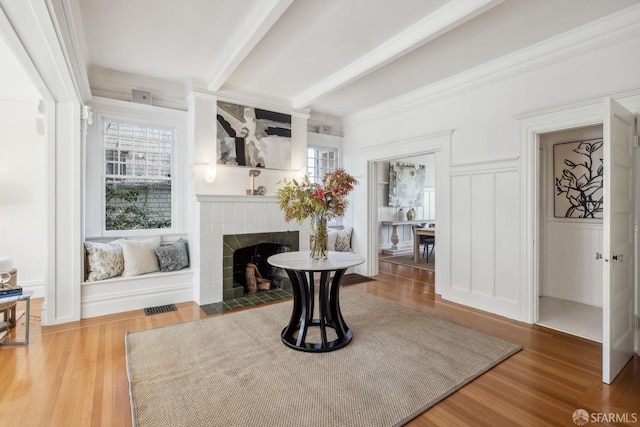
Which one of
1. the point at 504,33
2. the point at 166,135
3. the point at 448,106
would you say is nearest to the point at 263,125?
the point at 166,135

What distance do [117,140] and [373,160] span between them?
3826 millimetres

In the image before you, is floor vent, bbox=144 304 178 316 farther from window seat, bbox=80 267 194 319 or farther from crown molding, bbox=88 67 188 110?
crown molding, bbox=88 67 188 110

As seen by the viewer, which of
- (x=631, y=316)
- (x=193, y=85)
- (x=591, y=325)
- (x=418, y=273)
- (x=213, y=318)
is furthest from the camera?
(x=418, y=273)

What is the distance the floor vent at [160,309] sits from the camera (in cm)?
373

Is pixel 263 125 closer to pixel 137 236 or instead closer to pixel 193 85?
pixel 193 85

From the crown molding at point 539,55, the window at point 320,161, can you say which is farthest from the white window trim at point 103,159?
the crown molding at point 539,55

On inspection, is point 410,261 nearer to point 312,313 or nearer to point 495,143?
point 495,143

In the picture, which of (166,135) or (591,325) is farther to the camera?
(166,135)

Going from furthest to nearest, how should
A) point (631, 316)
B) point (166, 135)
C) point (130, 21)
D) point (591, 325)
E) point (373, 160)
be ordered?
1. point (373, 160)
2. point (166, 135)
3. point (591, 325)
4. point (130, 21)
5. point (631, 316)

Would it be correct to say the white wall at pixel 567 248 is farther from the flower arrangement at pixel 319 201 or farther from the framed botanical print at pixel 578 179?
the flower arrangement at pixel 319 201

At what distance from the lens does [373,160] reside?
5375 millimetres

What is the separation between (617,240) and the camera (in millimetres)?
2344

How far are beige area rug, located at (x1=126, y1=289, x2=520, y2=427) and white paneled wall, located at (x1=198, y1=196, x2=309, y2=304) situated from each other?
29.9 inches

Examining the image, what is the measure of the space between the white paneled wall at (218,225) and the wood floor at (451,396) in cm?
87
